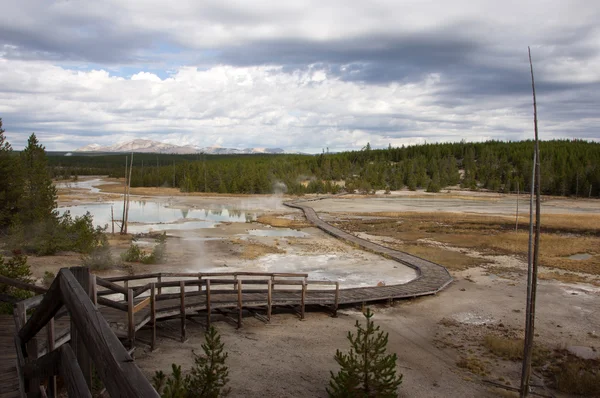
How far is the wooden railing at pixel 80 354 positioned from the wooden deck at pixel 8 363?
1050 mm

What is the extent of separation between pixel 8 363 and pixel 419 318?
49.8 feet

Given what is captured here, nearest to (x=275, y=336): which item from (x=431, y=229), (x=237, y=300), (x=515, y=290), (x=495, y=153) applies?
(x=237, y=300)

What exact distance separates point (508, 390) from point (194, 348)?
28.2ft

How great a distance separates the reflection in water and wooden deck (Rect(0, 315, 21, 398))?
3770 centimetres

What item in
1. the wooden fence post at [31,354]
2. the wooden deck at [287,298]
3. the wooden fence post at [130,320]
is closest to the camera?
the wooden fence post at [31,354]

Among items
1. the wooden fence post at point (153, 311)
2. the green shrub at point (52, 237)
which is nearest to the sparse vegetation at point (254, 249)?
the green shrub at point (52, 237)

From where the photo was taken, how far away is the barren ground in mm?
12289

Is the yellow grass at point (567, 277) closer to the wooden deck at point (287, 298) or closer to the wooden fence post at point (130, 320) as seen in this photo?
the wooden deck at point (287, 298)

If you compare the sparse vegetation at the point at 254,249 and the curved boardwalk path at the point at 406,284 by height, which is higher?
the curved boardwalk path at the point at 406,284

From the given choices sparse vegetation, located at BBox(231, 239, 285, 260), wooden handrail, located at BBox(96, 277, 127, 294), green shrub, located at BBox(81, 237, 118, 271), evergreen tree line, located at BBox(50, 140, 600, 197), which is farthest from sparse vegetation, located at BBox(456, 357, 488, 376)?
evergreen tree line, located at BBox(50, 140, 600, 197)

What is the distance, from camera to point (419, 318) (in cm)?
1812

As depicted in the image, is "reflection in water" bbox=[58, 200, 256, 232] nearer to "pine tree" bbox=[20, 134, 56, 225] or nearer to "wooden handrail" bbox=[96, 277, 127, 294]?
"pine tree" bbox=[20, 134, 56, 225]

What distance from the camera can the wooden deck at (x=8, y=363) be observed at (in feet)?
15.2

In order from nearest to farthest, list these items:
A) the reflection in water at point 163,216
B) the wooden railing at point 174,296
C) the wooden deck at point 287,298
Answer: the wooden railing at point 174,296
the wooden deck at point 287,298
the reflection in water at point 163,216
